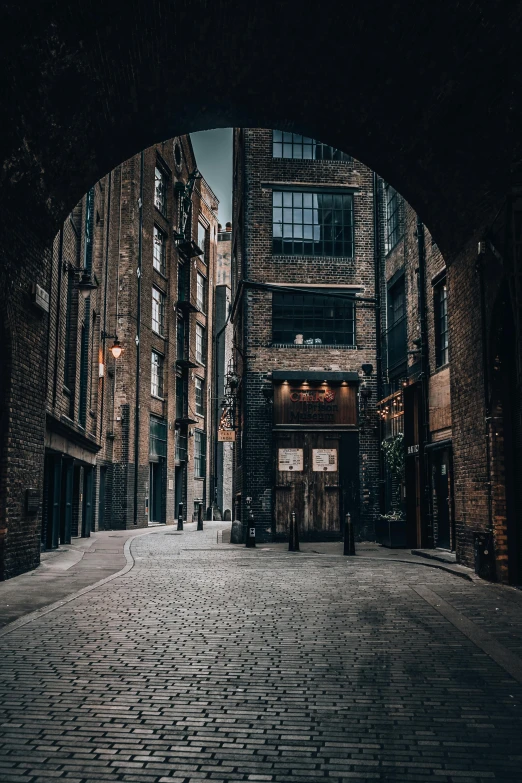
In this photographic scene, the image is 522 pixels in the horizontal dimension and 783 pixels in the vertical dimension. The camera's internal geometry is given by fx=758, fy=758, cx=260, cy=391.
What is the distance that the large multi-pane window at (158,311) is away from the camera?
3601 cm

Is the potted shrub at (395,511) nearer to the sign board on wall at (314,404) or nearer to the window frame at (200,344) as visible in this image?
the sign board on wall at (314,404)

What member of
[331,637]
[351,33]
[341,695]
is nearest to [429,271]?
[351,33]

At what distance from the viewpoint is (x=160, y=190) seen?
1467 inches

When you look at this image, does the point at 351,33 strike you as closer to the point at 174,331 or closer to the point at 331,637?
the point at 331,637

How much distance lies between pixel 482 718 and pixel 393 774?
116cm

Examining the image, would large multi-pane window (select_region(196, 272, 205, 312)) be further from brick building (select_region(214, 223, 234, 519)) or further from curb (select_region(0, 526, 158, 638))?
curb (select_region(0, 526, 158, 638))

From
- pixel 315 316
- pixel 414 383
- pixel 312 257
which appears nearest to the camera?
pixel 414 383

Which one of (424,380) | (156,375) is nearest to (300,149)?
(424,380)

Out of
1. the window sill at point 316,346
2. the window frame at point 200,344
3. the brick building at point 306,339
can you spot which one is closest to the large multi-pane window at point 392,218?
the brick building at point 306,339

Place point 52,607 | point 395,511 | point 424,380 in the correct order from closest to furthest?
point 52,607 < point 424,380 < point 395,511

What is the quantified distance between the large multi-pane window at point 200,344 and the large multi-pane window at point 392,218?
23594 millimetres

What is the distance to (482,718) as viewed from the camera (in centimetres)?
459

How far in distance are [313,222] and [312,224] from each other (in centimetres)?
7

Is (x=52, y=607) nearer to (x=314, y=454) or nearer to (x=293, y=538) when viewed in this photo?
(x=293, y=538)
